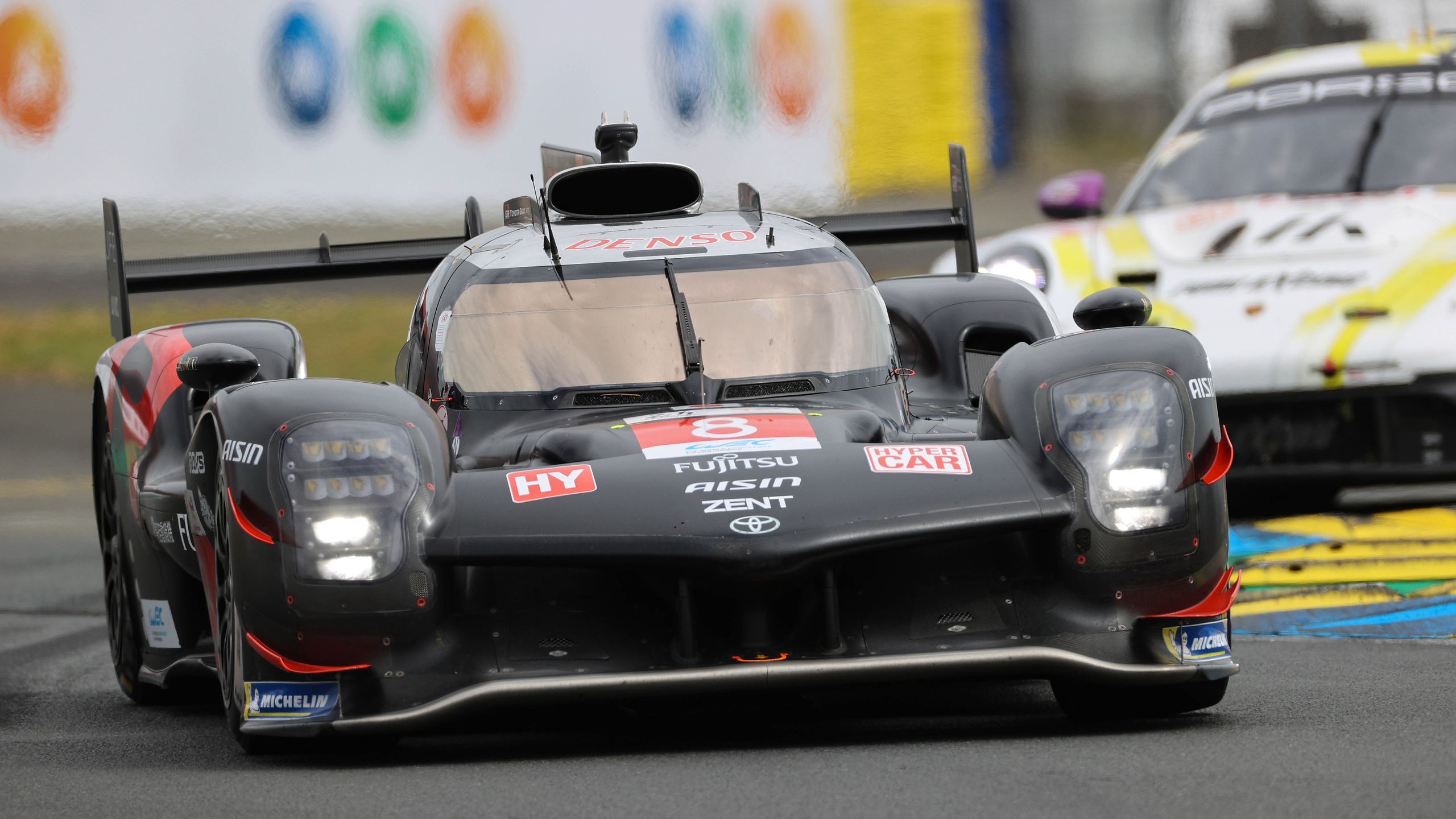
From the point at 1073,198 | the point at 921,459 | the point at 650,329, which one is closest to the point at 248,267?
the point at 650,329

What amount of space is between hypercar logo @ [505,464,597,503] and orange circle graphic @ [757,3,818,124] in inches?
344

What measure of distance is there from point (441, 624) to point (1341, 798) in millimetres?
1814

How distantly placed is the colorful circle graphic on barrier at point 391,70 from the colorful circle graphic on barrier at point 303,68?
9.8 inches

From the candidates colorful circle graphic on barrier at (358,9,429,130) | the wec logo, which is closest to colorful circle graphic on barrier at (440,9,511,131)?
colorful circle graphic on barrier at (358,9,429,130)

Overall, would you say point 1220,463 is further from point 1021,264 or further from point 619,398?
point 1021,264

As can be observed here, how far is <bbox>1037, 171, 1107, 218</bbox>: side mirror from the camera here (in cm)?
945

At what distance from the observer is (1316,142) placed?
9.35 metres

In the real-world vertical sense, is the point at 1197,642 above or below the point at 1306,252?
below

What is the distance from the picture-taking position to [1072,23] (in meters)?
17.6

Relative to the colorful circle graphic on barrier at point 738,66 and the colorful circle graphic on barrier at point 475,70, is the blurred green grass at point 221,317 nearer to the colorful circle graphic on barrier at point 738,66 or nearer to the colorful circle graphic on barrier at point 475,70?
the colorful circle graphic on barrier at point 475,70

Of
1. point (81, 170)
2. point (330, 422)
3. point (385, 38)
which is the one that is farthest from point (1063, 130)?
point (330, 422)

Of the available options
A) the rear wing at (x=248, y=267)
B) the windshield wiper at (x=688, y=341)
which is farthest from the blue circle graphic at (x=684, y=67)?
the windshield wiper at (x=688, y=341)

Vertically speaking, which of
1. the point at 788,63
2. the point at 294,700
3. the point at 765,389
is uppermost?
the point at 788,63

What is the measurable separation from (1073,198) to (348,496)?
5350mm
